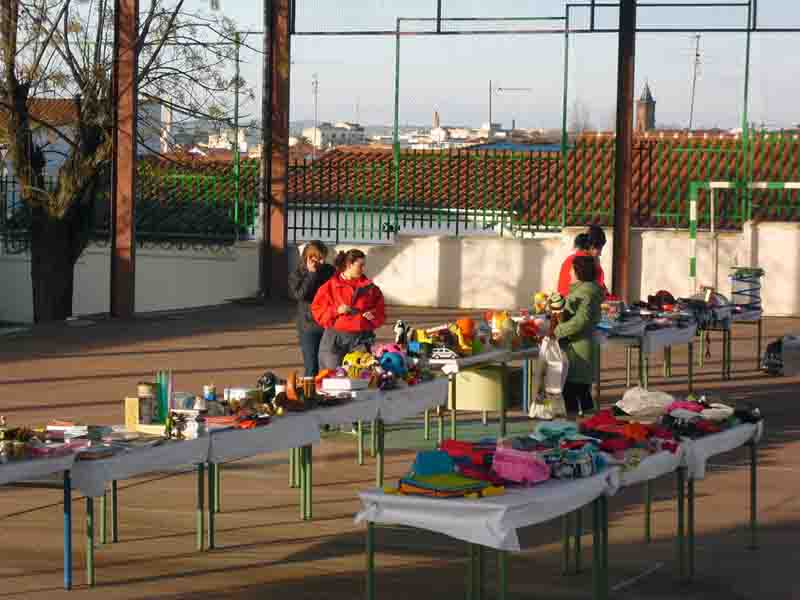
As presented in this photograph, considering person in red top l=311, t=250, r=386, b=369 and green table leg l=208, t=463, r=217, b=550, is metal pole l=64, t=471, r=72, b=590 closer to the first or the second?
green table leg l=208, t=463, r=217, b=550

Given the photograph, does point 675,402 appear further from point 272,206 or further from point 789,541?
point 272,206

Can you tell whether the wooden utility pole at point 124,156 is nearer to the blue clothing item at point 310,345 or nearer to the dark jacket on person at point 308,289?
the dark jacket on person at point 308,289

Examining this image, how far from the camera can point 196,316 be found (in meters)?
25.4

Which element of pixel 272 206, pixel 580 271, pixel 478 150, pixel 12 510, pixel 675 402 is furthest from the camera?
pixel 478 150

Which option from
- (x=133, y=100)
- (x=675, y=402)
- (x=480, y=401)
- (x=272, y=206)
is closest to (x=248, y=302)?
(x=272, y=206)

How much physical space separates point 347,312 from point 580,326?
2.20 meters

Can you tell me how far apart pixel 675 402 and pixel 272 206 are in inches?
692

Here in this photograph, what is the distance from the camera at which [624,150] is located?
85.7 feet

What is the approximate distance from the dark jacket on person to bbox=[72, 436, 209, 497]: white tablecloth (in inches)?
203

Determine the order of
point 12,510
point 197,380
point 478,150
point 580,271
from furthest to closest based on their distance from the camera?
1. point 478,150
2. point 197,380
3. point 580,271
4. point 12,510

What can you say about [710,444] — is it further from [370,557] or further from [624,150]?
[624,150]

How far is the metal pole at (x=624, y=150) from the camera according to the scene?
84.6 feet

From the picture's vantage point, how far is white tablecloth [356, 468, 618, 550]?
743 centimetres

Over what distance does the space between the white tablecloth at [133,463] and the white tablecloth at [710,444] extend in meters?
2.71
